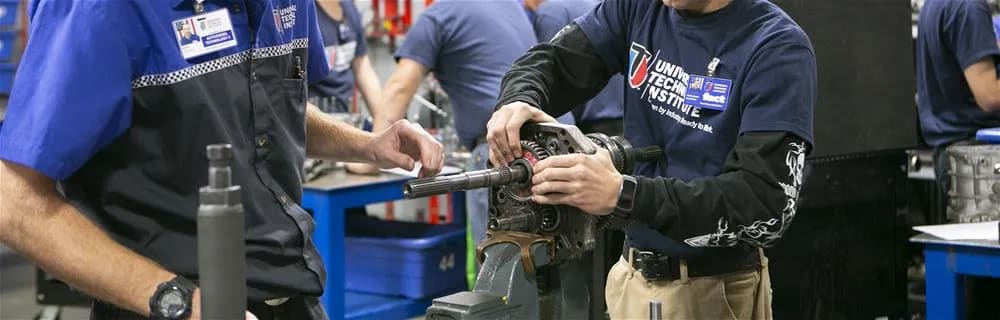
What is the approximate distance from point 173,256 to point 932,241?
2279 mm

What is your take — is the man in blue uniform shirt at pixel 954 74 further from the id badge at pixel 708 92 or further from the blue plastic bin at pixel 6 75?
the blue plastic bin at pixel 6 75

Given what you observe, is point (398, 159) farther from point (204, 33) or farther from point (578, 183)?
point (204, 33)

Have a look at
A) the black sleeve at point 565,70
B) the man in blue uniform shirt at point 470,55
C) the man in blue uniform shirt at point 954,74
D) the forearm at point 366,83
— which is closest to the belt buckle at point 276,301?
the black sleeve at point 565,70

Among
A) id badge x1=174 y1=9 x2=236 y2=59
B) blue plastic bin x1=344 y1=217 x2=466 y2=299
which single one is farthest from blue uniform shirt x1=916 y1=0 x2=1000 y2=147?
id badge x1=174 y1=9 x2=236 y2=59

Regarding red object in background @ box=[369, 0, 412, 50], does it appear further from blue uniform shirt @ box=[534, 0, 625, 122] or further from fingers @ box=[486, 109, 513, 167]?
fingers @ box=[486, 109, 513, 167]

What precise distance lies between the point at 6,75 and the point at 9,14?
0.93 feet

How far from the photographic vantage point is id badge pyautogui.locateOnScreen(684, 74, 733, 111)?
1980 millimetres

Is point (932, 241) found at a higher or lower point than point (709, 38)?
lower

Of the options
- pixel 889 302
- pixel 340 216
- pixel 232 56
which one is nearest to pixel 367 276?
pixel 340 216

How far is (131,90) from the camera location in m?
1.40

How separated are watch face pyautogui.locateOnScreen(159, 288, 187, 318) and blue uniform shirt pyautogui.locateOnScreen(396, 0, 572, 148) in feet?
9.68

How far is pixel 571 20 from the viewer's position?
4531 mm

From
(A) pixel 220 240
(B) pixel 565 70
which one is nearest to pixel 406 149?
(B) pixel 565 70

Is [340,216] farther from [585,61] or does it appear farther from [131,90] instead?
[131,90]
